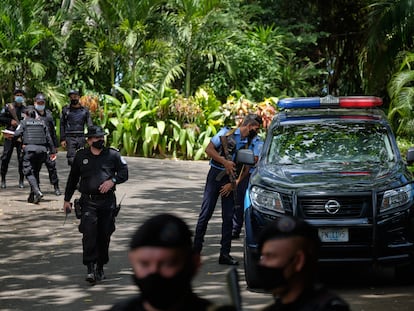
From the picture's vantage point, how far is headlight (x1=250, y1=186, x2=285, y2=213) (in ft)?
34.3

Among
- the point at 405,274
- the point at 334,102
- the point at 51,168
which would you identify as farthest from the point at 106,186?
the point at 51,168

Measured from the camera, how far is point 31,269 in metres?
12.0

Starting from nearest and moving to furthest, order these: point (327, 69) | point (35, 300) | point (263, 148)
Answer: point (35, 300), point (263, 148), point (327, 69)

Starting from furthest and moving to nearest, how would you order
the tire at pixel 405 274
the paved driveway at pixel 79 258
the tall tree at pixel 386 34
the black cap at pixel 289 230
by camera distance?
1. the tall tree at pixel 386 34
2. the tire at pixel 405 274
3. the paved driveway at pixel 79 258
4. the black cap at pixel 289 230

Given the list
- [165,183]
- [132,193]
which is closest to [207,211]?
[132,193]

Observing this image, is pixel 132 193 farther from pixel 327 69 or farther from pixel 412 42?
pixel 327 69

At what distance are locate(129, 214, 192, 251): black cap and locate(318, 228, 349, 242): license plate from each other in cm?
701

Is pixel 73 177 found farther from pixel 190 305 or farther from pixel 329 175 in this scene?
pixel 190 305

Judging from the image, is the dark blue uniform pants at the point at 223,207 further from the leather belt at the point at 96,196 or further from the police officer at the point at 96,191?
the leather belt at the point at 96,196

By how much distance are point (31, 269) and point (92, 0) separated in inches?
759

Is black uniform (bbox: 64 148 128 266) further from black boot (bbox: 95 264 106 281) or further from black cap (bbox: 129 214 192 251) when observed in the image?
black cap (bbox: 129 214 192 251)

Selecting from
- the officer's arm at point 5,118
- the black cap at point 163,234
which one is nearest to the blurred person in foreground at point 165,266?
the black cap at point 163,234

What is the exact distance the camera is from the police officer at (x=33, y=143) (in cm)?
1739

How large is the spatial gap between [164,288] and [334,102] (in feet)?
30.3
